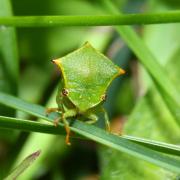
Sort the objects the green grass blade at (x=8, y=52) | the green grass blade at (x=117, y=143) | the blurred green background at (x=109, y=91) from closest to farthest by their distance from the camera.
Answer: the green grass blade at (x=117, y=143) → the green grass blade at (x=8, y=52) → the blurred green background at (x=109, y=91)

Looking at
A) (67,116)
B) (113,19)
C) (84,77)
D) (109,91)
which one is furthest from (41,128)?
(109,91)

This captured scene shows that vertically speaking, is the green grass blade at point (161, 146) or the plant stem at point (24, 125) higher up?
the plant stem at point (24, 125)

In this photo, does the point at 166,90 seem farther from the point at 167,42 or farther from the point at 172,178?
the point at 167,42

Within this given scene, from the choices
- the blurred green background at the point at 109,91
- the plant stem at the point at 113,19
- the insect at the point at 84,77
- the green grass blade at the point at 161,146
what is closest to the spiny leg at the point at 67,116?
the insect at the point at 84,77

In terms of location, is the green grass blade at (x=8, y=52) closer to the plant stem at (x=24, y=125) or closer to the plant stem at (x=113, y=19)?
the plant stem at (x=113, y=19)

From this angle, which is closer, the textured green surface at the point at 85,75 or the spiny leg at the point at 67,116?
the spiny leg at the point at 67,116
